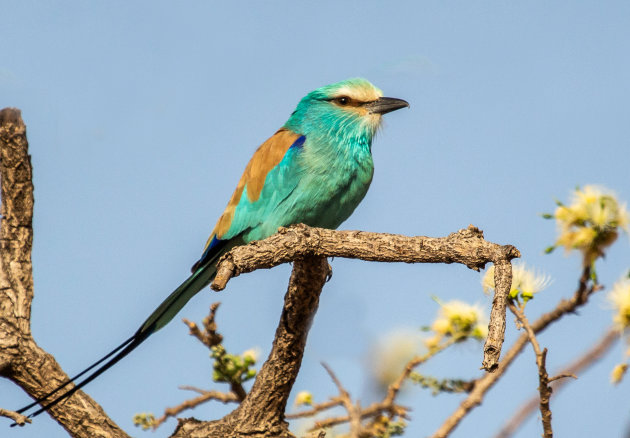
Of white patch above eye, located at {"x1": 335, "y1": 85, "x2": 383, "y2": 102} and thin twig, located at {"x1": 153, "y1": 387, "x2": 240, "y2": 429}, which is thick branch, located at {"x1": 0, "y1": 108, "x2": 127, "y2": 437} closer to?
thin twig, located at {"x1": 153, "y1": 387, "x2": 240, "y2": 429}

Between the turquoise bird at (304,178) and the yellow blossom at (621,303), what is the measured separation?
1507 mm

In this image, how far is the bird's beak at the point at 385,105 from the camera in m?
4.65

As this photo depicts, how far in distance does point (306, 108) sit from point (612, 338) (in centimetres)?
225

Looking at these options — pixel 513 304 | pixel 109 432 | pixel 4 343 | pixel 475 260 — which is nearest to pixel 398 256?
pixel 475 260

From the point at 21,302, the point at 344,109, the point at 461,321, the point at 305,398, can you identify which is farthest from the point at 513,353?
the point at 21,302

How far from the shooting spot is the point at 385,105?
4.66m

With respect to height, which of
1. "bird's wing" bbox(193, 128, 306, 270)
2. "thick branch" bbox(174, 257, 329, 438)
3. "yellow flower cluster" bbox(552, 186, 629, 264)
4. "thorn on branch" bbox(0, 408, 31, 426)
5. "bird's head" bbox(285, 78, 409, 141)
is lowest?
"thorn on branch" bbox(0, 408, 31, 426)

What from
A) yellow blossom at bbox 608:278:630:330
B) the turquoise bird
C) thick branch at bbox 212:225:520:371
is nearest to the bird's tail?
the turquoise bird

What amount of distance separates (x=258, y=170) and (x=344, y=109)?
2.11 feet

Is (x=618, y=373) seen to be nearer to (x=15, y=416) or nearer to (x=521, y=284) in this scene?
(x=521, y=284)

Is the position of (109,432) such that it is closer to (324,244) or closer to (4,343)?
(4,343)

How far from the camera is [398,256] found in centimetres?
300

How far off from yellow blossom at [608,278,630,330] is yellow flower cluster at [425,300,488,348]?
0.63 meters

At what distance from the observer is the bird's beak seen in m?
4.65
